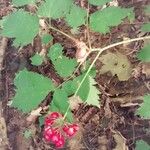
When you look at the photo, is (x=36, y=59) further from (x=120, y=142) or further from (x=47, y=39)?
(x=120, y=142)

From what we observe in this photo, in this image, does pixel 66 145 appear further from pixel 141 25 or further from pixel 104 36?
pixel 141 25

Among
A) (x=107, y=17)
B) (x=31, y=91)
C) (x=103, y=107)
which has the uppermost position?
(x=107, y=17)

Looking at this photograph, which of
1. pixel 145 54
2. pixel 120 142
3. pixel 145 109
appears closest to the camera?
pixel 145 109

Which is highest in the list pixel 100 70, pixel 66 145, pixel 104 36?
pixel 104 36

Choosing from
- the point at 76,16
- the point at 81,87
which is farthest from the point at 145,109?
the point at 76,16

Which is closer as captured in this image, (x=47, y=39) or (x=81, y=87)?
(x=81, y=87)

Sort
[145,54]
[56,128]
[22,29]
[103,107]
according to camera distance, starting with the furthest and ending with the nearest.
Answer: [103,107]
[145,54]
[22,29]
[56,128]

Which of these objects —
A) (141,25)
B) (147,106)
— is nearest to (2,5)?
(141,25)
